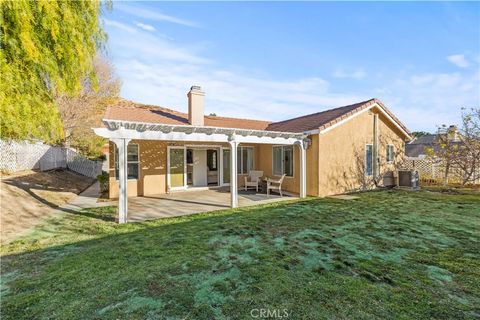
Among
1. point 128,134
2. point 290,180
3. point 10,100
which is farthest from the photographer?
point 290,180

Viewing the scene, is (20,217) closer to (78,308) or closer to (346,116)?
(78,308)

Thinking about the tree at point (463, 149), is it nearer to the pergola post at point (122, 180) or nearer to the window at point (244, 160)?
the window at point (244, 160)

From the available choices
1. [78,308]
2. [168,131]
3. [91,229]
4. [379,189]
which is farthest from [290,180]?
[78,308]

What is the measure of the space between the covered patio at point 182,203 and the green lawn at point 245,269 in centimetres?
106

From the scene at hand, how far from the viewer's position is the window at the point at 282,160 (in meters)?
12.4

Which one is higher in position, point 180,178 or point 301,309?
point 180,178

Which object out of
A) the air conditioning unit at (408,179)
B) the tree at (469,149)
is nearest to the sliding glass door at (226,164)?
the air conditioning unit at (408,179)

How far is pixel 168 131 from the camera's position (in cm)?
816

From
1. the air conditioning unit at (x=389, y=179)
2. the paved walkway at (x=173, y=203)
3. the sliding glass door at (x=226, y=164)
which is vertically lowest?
the paved walkway at (x=173, y=203)

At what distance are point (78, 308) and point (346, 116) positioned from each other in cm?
1240

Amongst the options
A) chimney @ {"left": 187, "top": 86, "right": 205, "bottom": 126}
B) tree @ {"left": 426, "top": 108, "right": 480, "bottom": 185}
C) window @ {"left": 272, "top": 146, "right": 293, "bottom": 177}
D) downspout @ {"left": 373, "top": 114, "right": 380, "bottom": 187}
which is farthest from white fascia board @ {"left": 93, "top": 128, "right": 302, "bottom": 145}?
tree @ {"left": 426, "top": 108, "right": 480, "bottom": 185}

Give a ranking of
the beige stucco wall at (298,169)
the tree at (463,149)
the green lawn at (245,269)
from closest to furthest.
Answer: the green lawn at (245,269) → the beige stucco wall at (298,169) → the tree at (463,149)

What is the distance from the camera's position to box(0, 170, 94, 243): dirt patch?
6.74 m

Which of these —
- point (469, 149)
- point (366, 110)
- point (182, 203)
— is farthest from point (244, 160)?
point (469, 149)
